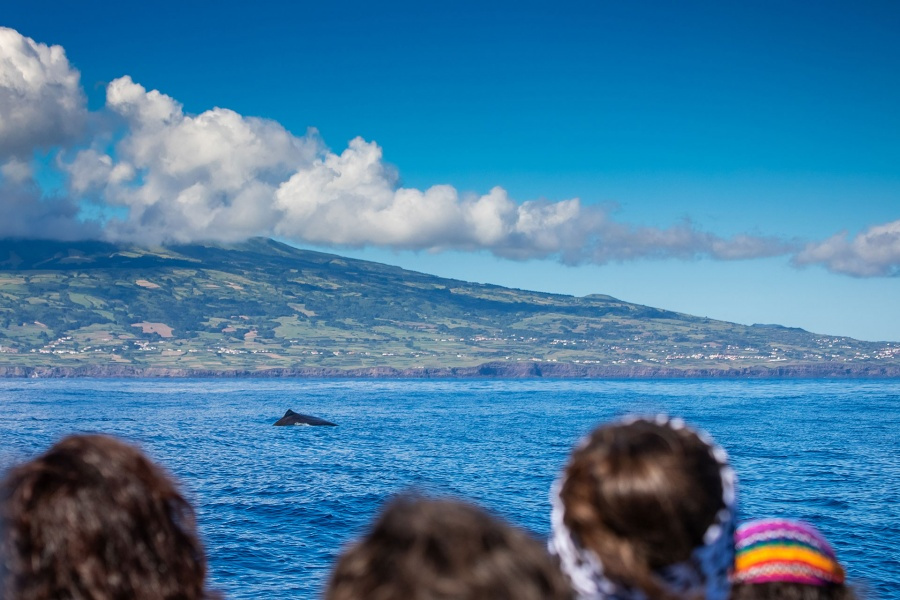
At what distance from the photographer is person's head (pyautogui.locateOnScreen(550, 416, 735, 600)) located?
10.7ft

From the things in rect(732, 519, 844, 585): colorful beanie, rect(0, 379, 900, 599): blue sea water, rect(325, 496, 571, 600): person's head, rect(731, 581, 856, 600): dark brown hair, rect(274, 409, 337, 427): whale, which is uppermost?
rect(325, 496, 571, 600): person's head

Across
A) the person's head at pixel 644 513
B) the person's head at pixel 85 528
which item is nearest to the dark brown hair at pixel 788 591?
the person's head at pixel 644 513

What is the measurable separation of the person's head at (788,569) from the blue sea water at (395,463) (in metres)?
1.55

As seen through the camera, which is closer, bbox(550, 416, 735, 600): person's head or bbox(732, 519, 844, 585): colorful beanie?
bbox(550, 416, 735, 600): person's head

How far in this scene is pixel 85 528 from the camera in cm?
350

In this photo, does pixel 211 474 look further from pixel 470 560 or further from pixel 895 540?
pixel 470 560

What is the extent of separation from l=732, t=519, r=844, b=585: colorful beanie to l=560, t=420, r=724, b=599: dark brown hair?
30.2 inches

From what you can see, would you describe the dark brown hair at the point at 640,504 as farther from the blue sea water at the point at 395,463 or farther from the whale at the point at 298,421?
the whale at the point at 298,421

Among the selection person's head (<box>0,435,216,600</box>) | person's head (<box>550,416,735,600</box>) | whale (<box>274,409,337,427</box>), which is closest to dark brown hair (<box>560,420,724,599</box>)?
person's head (<box>550,416,735,600</box>)

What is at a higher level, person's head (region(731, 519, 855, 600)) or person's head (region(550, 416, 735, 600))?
person's head (region(550, 416, 735, 600))

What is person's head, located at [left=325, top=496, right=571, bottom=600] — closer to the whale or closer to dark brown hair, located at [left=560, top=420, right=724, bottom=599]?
dark brown hair, located at [left=560, top=420, right=724, bottom=599]

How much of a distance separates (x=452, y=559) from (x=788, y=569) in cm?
225

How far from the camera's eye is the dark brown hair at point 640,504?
325 cm

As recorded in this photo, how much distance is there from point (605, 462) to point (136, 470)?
1.95 meters
